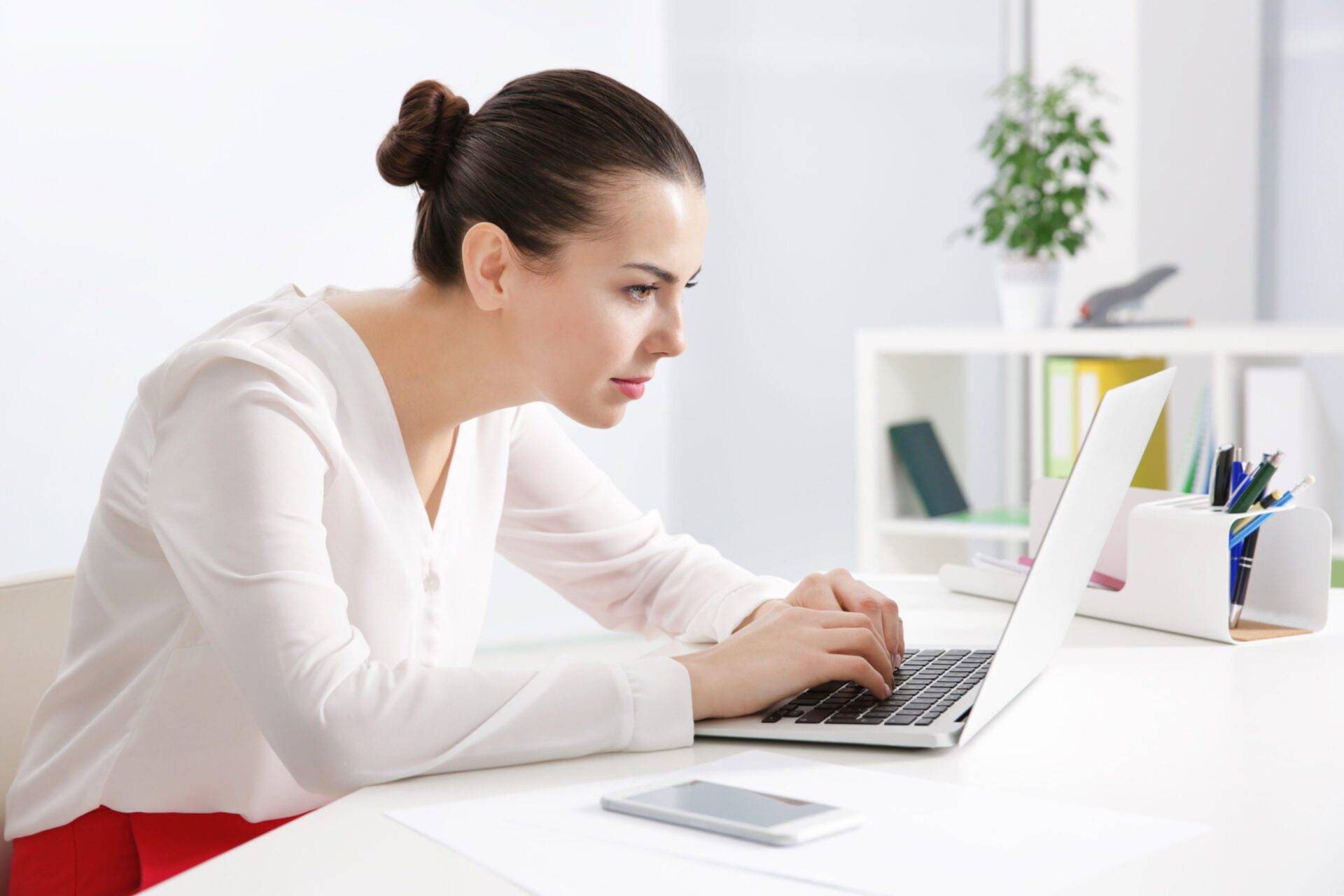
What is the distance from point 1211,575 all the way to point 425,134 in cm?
89

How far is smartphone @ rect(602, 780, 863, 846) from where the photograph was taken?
0.77 metres

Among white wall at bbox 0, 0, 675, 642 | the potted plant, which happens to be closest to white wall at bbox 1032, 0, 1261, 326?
the potted plant

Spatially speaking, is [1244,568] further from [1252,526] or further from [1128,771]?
[1128,771]

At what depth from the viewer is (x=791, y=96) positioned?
4223 mm

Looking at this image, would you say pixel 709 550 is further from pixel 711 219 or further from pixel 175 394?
pixel 711 219

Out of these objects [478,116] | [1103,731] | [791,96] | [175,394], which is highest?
[791,96]

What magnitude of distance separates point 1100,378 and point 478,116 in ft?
7.30

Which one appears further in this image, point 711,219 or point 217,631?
point 711,219

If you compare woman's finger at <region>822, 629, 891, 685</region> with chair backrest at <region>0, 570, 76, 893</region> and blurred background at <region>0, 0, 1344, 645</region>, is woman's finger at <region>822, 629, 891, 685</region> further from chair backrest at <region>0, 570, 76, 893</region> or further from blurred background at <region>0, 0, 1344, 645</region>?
blurred background at <region>0, 0, 1344, 645</region>

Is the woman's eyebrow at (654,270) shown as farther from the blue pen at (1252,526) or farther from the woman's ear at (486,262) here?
the blue pen at (1252,526)

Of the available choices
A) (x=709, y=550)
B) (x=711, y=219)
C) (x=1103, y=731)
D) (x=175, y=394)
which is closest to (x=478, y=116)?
(x=175, y=394)

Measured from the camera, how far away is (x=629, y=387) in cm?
129

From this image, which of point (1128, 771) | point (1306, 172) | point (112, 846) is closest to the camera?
point (1128, 771)

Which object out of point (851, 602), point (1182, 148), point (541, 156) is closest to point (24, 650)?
point (541, 156)
